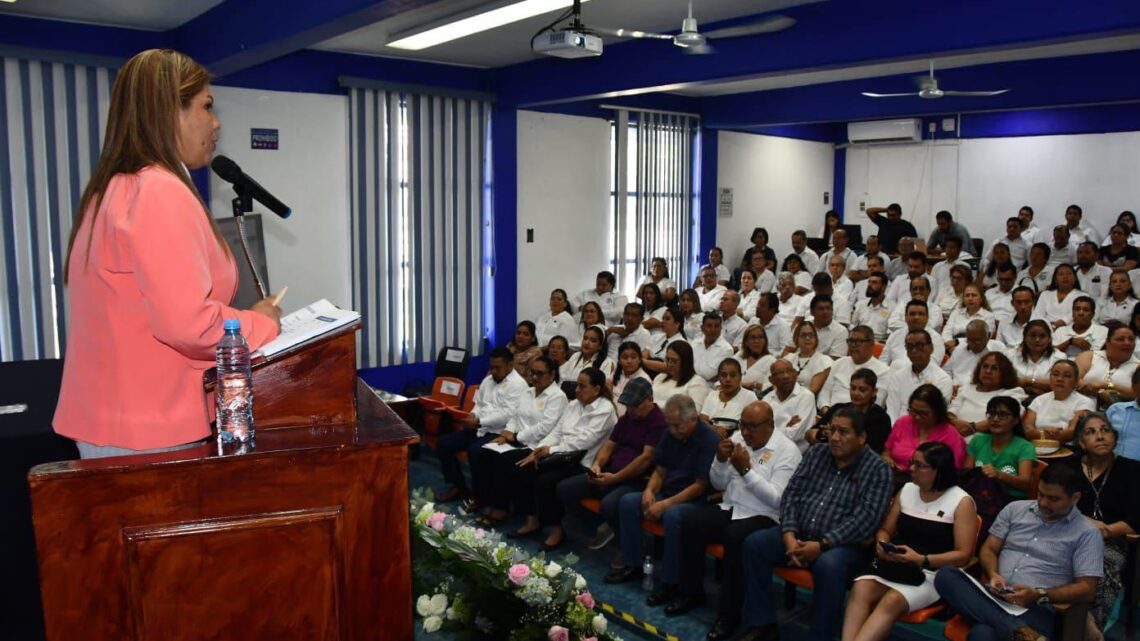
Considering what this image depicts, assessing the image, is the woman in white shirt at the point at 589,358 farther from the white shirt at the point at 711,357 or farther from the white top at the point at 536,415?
the white top at the point at 536,415

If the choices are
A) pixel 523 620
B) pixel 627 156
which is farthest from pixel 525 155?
pixel 523 620

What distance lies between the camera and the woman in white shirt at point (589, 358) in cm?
669

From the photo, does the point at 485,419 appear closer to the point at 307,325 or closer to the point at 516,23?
the point at 516,23

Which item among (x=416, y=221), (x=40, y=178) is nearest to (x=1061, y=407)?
(x=416, y=221)

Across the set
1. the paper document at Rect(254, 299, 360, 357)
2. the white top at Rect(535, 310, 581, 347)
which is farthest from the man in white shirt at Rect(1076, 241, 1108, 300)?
the paper document at Rect(254, 299, 360, 357)

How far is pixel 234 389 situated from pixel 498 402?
4.61m

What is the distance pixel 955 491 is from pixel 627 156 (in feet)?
22.3

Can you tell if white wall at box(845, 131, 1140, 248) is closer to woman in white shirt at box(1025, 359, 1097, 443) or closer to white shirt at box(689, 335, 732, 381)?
white shirt at box(689, 335, 732, 381)

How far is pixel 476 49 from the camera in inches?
293

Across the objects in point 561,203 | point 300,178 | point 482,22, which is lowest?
point 561,203

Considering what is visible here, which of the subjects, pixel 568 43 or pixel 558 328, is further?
pixel 558 328

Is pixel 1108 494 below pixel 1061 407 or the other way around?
below

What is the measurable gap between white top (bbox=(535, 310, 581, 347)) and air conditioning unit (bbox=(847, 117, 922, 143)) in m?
5.81

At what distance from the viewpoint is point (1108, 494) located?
3885 mm
